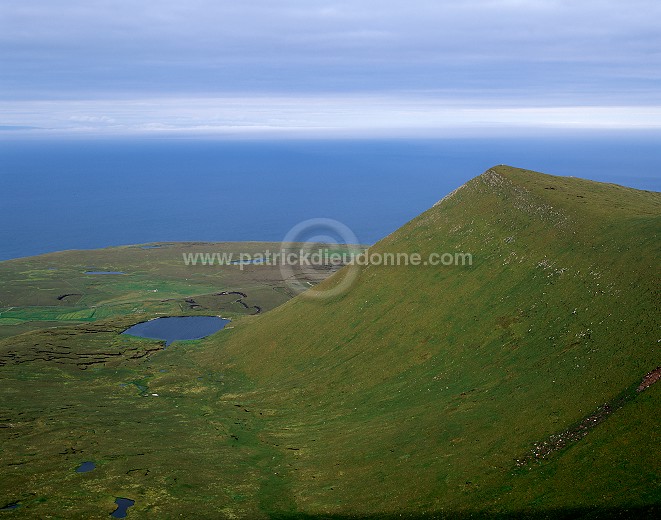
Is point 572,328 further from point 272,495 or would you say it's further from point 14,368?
point 14,368

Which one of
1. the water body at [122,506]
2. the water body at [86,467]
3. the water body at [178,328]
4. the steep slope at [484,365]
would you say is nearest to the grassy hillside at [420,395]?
the steep slope at [484,365]

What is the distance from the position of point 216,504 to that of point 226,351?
51.5m

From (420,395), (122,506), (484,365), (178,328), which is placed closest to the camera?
(122,506)

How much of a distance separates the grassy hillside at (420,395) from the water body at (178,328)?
12032mm

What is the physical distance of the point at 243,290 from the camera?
171 metres

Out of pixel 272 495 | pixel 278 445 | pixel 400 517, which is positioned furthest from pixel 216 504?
pixel 400 517

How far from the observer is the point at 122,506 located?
5416cm

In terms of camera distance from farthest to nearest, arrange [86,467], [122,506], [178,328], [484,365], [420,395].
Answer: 1. [178,328]
2. [420,395]
3. [484,365]
4. [86,467]
5. [122,506]

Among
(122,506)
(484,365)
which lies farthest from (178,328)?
(484,365)

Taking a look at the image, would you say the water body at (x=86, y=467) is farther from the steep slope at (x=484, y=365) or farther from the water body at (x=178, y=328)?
the water body at (x=178, y=328)

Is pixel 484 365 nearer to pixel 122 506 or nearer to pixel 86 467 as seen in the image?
pixel 122 506

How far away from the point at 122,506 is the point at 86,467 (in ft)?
38.7

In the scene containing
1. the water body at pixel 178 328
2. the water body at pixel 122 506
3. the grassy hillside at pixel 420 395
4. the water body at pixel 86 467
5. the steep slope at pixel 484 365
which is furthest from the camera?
the water body at pixel 178 328

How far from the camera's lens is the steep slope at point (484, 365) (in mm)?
44219
